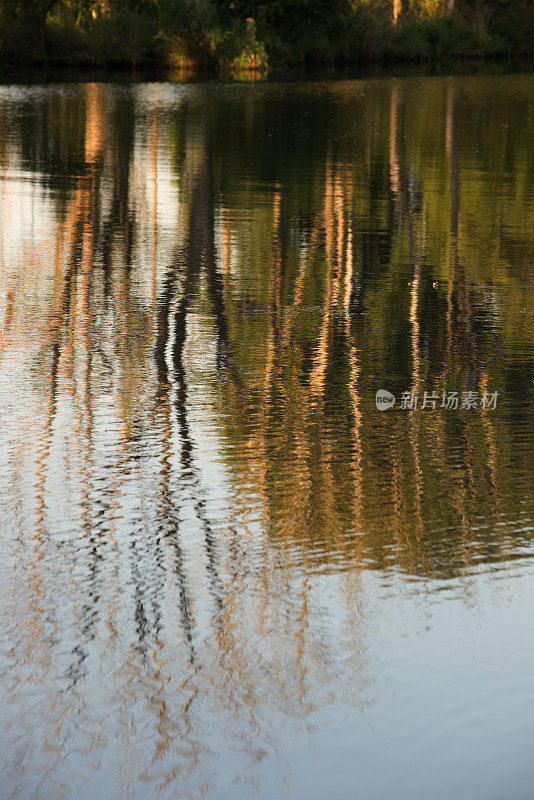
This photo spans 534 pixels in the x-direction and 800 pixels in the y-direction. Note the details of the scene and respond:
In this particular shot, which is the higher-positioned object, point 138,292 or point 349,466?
point 138,292

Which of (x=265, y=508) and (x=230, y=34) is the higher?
(x=230, y=34)

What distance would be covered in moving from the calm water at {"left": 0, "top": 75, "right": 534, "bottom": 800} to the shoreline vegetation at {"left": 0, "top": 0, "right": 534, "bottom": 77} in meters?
36.3

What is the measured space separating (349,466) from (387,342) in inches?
97.2

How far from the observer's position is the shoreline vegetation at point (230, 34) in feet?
154

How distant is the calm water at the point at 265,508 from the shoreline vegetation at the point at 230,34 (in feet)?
119

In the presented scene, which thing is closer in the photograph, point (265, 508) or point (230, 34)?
point (265, 508)

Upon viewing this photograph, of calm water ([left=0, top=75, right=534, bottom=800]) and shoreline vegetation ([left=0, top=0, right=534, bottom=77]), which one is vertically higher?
shoreline vegetation ([left=0, top=0, right=534, bottom=77])

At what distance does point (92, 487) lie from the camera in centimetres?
527

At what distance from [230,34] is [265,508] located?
44212 mm

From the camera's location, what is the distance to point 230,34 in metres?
46.8

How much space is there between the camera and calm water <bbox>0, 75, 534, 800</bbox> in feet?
11.2

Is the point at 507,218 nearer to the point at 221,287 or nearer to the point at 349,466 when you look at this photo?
the point at 221,287

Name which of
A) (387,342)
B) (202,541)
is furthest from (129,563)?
(387,342)

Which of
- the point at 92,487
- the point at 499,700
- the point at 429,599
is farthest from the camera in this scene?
the point at 92,487
